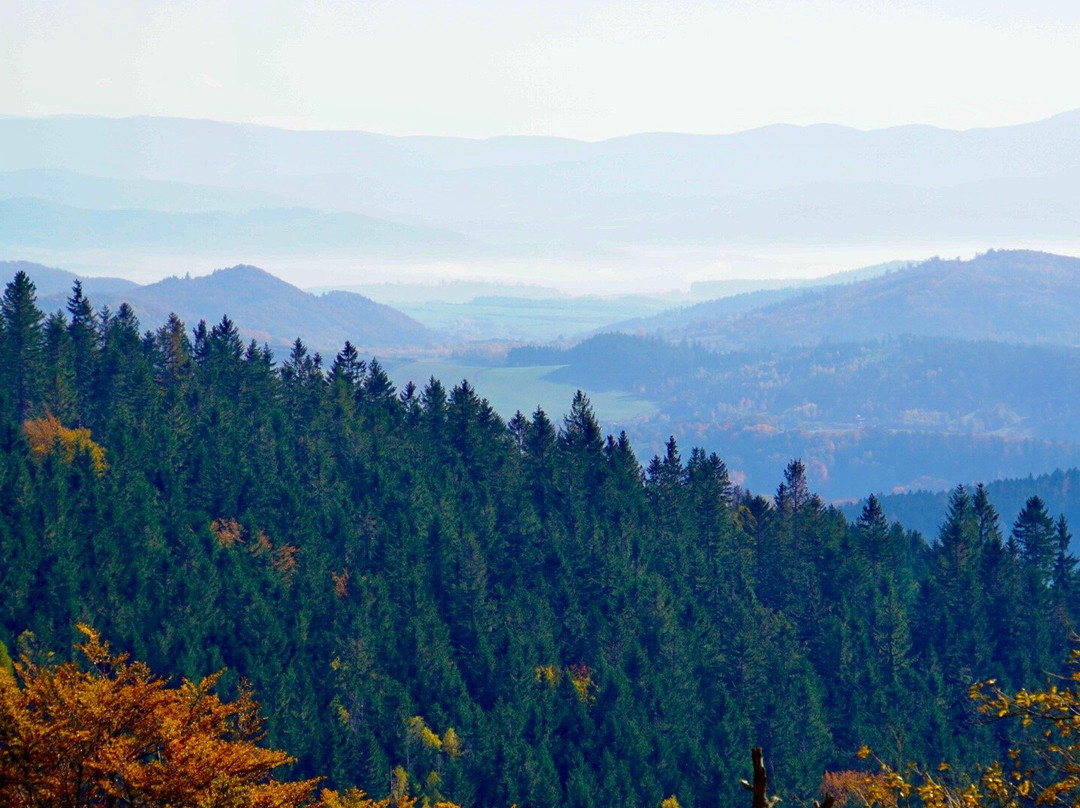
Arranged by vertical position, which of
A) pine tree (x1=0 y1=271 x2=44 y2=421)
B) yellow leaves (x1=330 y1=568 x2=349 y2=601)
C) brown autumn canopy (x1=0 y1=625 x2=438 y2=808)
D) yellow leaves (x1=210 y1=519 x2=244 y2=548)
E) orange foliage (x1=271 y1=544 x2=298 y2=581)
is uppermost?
pine tree (x1=0 y1=271 x2=44 y2=421)

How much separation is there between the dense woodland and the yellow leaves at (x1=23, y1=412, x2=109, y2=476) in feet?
1.03

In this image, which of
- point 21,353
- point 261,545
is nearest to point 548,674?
point 261,545

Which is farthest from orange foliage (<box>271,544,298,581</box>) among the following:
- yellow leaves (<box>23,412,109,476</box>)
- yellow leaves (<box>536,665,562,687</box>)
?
yellow leaves (<box>536,665,562,687</box>)

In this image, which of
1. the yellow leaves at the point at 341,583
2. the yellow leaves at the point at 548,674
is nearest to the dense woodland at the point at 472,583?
the yellow leaves at the point at 548,674

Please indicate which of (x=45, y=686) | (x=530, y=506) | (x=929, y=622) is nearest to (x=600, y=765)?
(x=530, y=506)

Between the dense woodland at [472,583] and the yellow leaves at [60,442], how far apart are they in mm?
313

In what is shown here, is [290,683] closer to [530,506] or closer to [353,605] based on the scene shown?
[353,605]

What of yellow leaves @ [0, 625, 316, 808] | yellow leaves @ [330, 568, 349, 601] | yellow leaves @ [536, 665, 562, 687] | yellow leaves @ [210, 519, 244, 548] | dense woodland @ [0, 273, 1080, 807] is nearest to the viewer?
yellow leaves @ [0, 625, 316, 808]

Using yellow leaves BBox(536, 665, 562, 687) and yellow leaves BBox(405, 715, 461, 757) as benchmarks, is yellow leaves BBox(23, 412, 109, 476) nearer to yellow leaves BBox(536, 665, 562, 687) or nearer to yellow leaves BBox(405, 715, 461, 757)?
yellow leaves BBox(405, 715, 461, 757)

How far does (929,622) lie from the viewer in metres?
103

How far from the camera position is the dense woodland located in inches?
3007

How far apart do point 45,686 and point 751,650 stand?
2751 inches

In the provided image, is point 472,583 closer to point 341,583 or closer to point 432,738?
point 341,583

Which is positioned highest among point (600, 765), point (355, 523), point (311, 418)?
point (311, 418)
